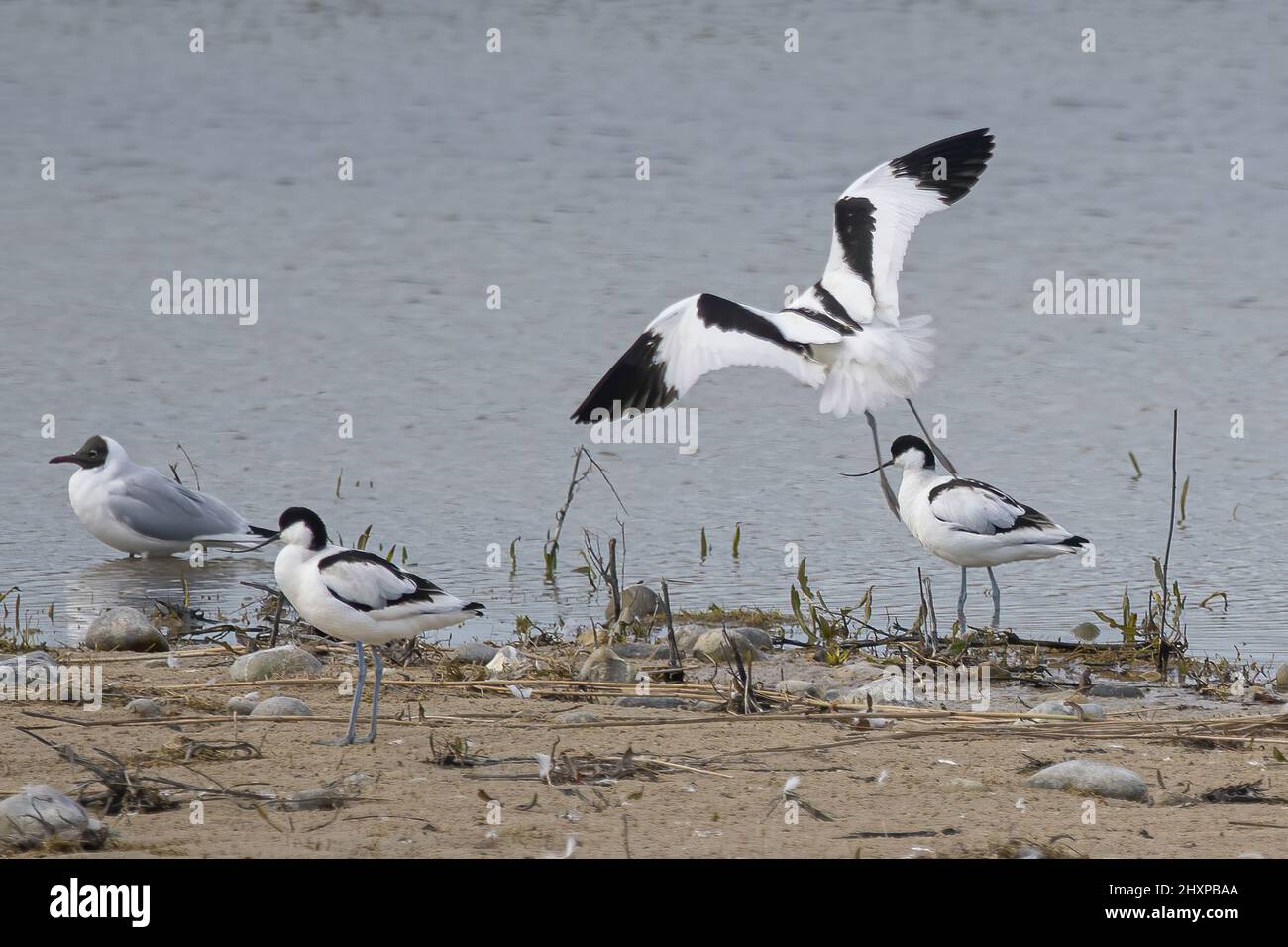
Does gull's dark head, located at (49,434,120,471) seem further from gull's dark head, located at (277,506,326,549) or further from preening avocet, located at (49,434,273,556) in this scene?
gull's dark head, located at (277,506,326,549)

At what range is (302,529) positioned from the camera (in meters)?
6.11

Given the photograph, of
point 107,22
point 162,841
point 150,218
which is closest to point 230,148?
point 150,218

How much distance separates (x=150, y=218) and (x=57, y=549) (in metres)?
6.24

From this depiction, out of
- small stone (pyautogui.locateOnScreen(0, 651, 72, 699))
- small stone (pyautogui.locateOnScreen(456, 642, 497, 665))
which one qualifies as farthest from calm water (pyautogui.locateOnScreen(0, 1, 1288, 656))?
small stone (pyautogui.locateOnScreen(0, 651, 72, 699))

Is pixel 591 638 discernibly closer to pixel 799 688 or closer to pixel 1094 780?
pixel 799 688

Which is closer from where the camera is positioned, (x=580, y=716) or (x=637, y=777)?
(x=637, y=777)

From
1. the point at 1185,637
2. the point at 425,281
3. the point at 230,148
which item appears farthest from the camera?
the point at 230,148

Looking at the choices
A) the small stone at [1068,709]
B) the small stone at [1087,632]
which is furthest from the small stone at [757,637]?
the small stone at [1068,709]

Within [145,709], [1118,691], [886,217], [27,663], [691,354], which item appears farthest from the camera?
[886,217]

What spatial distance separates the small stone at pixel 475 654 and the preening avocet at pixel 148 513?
2344mm

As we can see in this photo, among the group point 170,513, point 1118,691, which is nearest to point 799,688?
point 1118,691

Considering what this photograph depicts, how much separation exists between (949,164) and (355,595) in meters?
5.14
